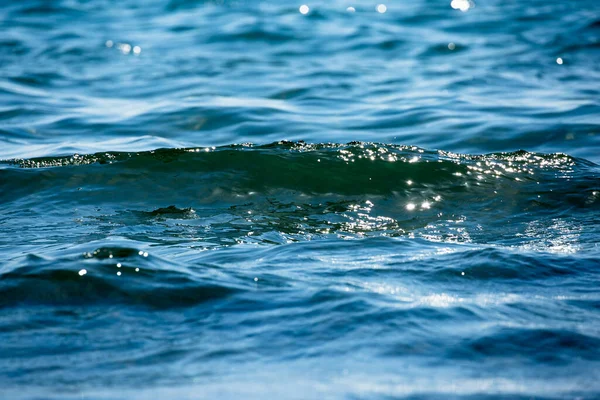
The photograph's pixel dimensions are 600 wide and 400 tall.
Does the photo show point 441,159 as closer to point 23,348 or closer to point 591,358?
point 591,358

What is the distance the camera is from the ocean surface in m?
2.89

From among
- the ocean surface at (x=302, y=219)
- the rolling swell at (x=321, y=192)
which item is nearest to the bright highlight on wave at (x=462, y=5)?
the ocean surface at (x=302, y=219)

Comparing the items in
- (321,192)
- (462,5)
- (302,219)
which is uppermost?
(462,5)

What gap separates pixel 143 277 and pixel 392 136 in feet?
15.3

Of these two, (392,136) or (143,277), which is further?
(392,136)

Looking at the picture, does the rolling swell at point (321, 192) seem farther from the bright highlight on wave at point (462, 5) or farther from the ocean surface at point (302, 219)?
the bright highlight on wave at point (462, 5)

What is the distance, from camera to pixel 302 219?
5.25 m

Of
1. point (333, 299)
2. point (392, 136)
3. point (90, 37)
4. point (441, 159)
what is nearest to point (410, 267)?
point (333, 299)

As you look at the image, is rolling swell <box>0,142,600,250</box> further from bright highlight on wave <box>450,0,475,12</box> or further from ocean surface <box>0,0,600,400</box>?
bright highlight on wave <box>450,0,475,12</box>

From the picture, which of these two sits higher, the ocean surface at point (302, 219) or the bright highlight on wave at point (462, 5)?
the bright highlight on wave at point (462, 5)

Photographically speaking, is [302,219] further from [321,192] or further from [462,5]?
[462,5]

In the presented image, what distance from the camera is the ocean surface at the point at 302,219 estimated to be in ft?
9.48

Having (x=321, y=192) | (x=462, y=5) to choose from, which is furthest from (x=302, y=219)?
(x=462, y=5)

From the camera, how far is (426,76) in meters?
10.8
